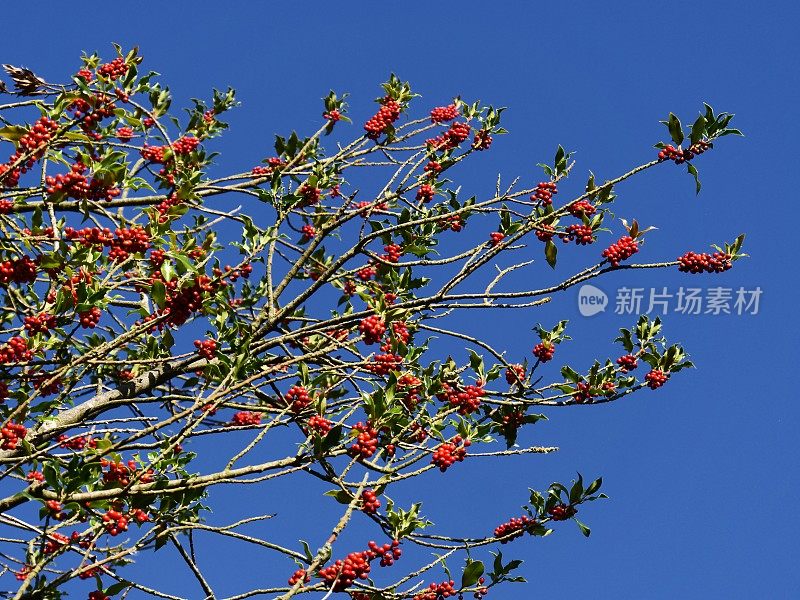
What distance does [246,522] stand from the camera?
429cm

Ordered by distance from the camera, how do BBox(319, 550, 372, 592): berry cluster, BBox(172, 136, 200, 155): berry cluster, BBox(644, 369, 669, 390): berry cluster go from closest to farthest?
BBox(319, 550, 372, 592): berry cluster
BBox(644, 369, 669, 390): berry cluster
BBox(172, 136, 200, 155): berry cluster

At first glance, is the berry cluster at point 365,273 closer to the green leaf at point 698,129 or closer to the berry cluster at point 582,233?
the berry cluster at point 582,233

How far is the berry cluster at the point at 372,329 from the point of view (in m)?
4.95

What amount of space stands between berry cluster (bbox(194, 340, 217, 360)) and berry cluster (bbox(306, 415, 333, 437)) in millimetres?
1066

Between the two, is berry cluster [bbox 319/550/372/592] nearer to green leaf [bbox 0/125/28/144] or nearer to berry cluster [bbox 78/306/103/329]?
berry cluster [bbox 78/306/103/329]

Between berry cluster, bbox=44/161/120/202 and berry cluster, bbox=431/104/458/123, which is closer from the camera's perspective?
berry cluster, bbox=44/161/120/202

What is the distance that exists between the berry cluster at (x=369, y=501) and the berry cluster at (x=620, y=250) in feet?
5.46

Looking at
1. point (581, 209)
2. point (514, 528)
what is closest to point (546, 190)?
point (581, 209)

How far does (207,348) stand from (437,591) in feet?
6.02

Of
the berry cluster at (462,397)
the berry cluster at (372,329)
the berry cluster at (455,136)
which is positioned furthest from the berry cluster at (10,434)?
the berry cluster at (455,136)

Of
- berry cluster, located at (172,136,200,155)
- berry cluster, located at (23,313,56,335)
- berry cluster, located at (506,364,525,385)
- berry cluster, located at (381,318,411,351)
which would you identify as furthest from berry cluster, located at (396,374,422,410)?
berry cluster, located at (172,136,200,155)

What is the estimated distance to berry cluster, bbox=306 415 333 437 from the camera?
4.44m

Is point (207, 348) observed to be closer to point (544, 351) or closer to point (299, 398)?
point (299, 398)

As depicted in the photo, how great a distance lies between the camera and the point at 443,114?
7262 millimetres
